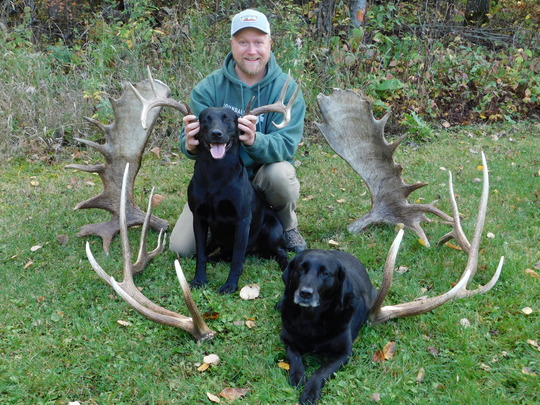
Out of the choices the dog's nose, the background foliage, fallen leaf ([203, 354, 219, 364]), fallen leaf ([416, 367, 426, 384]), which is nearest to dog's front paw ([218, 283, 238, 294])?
fallen leaf ([203, 354, 219, 364])

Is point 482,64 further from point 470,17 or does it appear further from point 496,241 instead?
point 496,241

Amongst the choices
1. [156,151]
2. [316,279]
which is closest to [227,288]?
[316,279]

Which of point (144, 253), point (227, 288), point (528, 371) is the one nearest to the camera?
point (528, 371)

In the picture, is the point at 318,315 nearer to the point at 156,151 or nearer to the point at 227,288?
the point at 227,288

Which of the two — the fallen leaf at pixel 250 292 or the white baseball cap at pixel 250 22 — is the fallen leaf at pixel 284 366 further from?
the white baseball cap at pixel 250 22

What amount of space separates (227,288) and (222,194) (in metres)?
0.65

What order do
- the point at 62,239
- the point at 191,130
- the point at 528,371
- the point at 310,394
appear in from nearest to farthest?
the point at 310,394
the point at 528,371
the point at 191,130
the point at 62,239

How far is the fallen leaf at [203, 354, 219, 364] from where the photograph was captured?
3.10 m

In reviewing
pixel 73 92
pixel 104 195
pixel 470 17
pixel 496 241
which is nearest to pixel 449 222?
pixel 496 241

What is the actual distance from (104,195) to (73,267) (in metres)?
0.64

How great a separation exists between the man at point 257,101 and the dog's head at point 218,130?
0.46 metres

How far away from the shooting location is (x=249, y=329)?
135 inches

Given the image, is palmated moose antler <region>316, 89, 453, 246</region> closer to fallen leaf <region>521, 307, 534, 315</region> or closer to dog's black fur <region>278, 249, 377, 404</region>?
fallen leaf <region>521, 307, 534, 315</region>

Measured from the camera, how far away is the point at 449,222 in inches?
176
